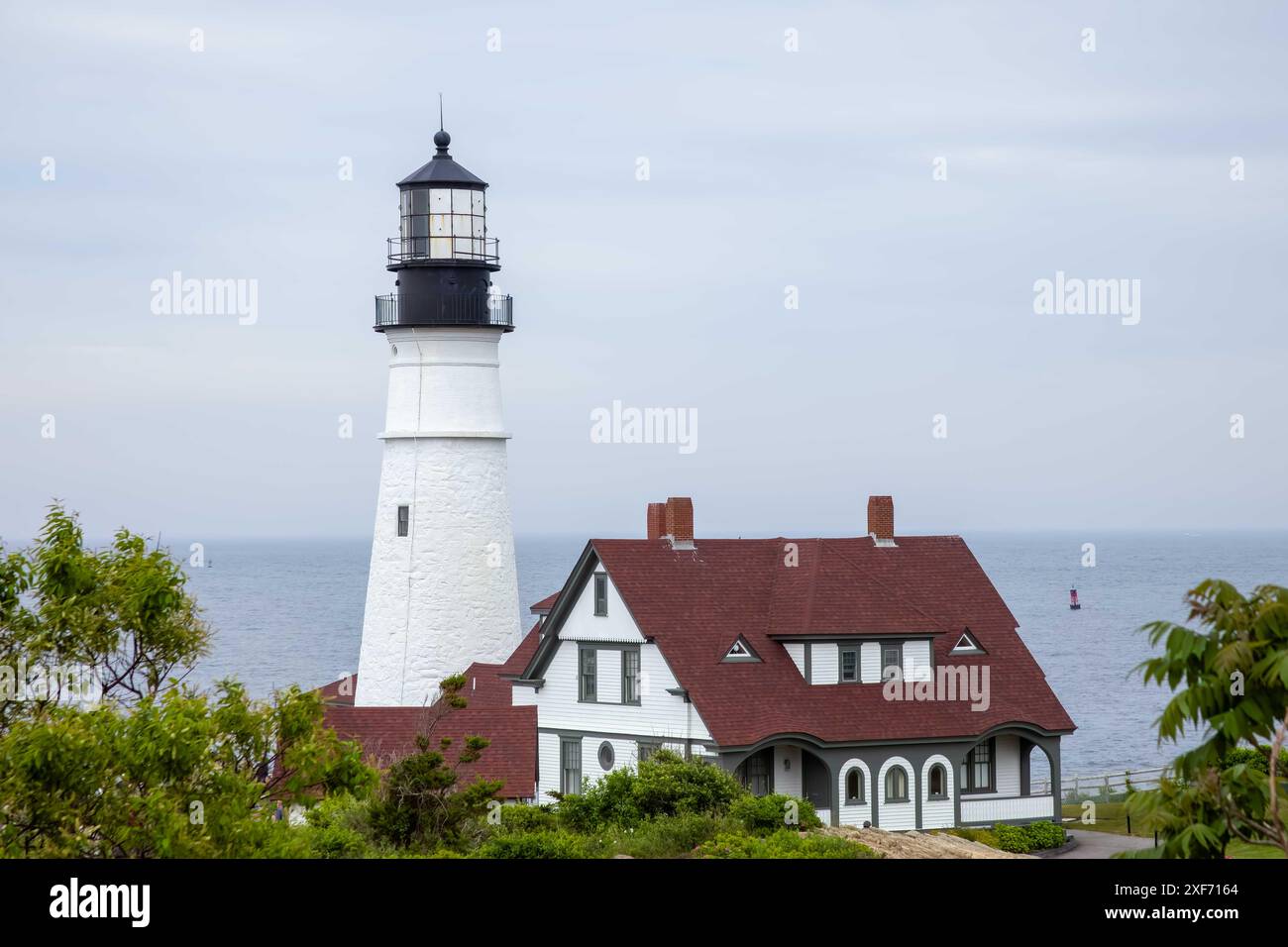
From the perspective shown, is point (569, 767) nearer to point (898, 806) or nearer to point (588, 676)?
point (588, 676)

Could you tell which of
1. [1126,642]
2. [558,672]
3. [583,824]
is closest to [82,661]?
[583,824]

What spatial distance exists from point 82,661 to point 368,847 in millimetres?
8356

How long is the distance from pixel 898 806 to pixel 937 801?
1229 mm

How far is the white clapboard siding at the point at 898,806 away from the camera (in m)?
39.1

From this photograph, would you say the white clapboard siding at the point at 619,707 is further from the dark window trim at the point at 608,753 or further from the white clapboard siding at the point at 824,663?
the white clapboard siding at the point at 824,663

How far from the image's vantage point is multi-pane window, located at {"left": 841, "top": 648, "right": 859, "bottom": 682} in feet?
132

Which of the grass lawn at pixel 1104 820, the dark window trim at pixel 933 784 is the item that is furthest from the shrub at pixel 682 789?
the grass lawn at pixel 1104 820

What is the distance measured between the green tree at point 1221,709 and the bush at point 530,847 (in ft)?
50.8

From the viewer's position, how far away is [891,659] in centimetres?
4069

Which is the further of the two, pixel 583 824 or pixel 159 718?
pixel 583 824

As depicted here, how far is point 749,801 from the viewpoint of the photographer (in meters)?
30.3

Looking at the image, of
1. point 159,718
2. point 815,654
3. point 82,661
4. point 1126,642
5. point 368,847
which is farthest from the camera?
point 1126,642

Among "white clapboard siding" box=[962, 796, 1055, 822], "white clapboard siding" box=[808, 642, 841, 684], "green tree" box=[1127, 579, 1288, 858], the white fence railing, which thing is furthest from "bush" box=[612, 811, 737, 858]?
the white fence railing
